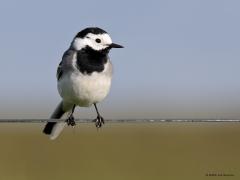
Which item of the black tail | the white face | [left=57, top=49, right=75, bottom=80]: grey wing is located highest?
the white face

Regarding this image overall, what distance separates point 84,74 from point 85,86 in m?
0.15

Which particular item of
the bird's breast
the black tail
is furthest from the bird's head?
the black tail

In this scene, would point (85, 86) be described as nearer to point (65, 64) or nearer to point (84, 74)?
point (84, 74)

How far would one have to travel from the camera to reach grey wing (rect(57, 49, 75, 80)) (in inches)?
450

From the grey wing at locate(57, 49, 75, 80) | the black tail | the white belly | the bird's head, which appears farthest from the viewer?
the black tail

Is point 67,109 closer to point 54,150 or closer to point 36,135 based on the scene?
point 54,150

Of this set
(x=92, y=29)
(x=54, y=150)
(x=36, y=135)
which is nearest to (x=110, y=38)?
(x=92, y=29)

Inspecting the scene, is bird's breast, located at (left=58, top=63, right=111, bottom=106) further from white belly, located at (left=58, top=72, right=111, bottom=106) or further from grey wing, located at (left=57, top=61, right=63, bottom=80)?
grey wing, located at (left=57, top=61, right=63, bottom=80)

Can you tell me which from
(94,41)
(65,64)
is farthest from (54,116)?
(94,41)

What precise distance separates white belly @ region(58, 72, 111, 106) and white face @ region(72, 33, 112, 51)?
57 centimetres

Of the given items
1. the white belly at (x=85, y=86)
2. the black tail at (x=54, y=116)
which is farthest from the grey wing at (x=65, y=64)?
the black tail at (x=54, y=116)

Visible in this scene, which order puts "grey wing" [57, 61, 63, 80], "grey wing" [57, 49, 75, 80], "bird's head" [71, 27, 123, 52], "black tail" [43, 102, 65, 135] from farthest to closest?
1. "black tail" [43, 102, 65, 135]
2. "bird's head" [71, 27, 123, 52]
3. "grey wing" [57, 61, 63, 80]
4. "grey wing" [57, 49, 75, 80]

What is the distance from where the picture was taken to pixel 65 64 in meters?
11.5

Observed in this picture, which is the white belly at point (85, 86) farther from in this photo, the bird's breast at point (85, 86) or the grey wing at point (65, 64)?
the grey wing at point (65, 64)
